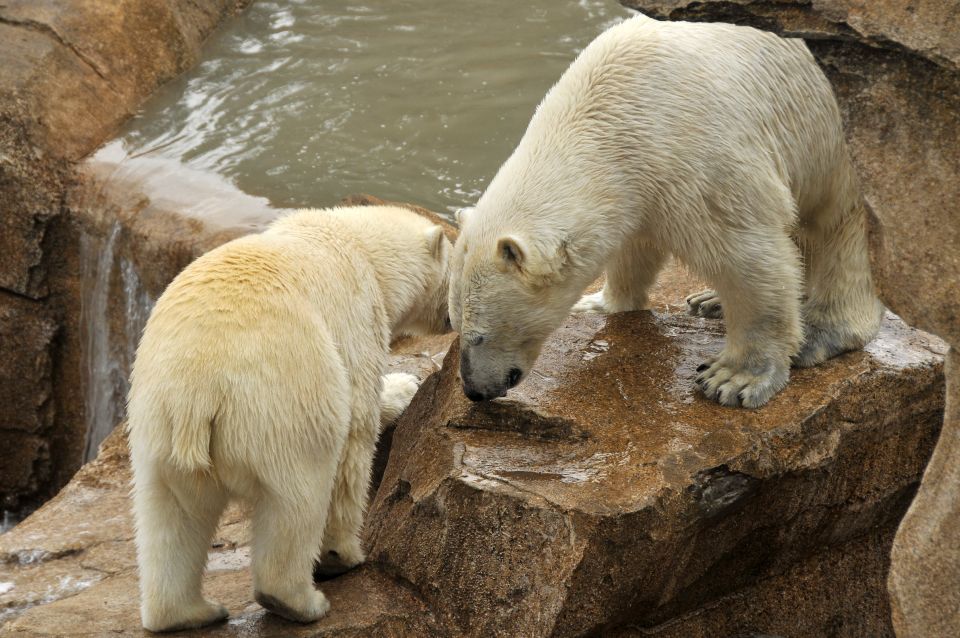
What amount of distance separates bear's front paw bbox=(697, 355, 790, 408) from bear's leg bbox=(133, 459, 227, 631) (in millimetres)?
2000

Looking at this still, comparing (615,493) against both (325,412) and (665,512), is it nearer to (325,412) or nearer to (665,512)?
(665,512)

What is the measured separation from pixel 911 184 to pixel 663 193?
1219 millimetres

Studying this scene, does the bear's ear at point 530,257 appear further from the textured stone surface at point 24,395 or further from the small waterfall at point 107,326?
the textured stone surface at point 24,395

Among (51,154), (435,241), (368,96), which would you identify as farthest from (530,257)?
(368,96)

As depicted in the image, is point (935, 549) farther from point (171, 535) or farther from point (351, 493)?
point (171, 535)

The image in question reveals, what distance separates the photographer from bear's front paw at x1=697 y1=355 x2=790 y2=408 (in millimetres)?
4379

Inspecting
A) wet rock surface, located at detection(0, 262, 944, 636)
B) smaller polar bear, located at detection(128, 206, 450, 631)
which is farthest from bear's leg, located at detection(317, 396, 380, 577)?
wet rock surface, located at detection(0, 262, 944, 636)

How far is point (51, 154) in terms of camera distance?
8.62 meters

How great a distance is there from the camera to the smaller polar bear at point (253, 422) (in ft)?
11.5

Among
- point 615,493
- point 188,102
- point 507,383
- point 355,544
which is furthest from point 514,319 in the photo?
point 188,102

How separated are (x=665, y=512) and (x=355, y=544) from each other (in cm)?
126

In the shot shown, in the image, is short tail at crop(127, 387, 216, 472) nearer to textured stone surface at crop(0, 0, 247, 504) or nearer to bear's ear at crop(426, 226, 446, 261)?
bear's ear at crop(426, 226, 446, 261)

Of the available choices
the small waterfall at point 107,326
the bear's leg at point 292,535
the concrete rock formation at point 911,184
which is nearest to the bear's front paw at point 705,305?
the concrete rock formation at point 911,184

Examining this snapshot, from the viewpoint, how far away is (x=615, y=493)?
12.9ft
